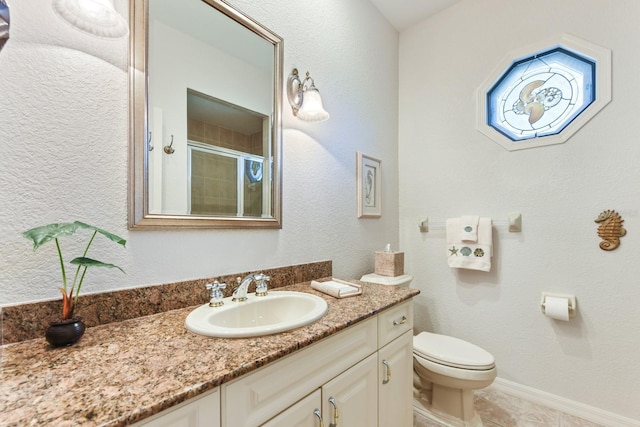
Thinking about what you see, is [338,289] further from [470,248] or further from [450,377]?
[470,248]

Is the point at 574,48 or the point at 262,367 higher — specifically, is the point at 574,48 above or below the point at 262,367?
above

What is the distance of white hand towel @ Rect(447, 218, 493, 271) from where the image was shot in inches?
73.2

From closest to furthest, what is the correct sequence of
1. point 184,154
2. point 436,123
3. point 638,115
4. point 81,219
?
point 81,219 → point 184,154 → point 638,115 → point 436,123

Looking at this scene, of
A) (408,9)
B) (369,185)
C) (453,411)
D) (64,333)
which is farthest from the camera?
(408,9)

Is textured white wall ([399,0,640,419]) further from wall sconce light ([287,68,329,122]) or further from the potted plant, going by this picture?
the potted plant

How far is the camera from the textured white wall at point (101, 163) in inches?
29.5

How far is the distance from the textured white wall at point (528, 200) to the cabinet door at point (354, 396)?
1.29 meters

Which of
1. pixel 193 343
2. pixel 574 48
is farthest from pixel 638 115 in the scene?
pixel 193 343

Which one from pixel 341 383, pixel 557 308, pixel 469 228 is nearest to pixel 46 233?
pixel 341 383

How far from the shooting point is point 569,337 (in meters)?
1.65

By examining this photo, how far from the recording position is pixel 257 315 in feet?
3.66

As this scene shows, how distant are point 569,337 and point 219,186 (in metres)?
2.18

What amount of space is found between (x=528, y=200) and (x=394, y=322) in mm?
1316

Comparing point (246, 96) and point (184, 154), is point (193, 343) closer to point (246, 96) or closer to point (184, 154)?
point (184, 154)
